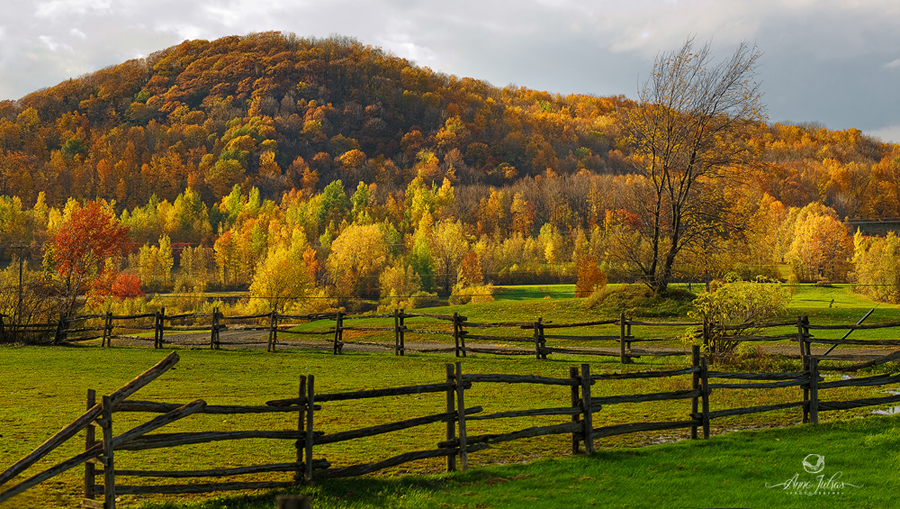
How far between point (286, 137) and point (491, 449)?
170 meters

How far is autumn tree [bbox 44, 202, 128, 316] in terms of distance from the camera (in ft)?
176

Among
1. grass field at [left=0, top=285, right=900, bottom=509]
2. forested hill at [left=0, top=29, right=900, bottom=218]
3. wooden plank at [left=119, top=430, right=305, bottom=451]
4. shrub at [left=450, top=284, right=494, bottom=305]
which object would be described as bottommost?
shrub at [left=450, top=284, right=494, bottom=305]

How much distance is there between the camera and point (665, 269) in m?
34.0

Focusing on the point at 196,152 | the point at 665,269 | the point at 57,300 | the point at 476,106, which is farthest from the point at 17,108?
the point at 665,269

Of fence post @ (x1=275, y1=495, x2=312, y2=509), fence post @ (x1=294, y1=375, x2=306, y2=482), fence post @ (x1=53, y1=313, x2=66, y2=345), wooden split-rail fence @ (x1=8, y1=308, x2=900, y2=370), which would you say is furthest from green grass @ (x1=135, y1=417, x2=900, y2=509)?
fence post @ (x1=53, y1=313, x2=66, y2=345)

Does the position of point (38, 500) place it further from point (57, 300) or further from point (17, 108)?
point (17, 108)

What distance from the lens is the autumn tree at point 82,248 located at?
176 feet

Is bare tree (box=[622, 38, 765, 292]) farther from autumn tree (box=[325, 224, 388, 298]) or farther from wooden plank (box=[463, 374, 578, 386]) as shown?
autumn tree (box=[325, 224, 388, 298])

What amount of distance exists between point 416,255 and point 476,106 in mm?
111395

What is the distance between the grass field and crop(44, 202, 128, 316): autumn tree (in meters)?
39.2

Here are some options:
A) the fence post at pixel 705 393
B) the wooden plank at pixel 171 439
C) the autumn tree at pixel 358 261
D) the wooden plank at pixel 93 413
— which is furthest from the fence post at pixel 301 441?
the autumn tree at pixel 358 261

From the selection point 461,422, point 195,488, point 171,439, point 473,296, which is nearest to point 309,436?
point 195,488

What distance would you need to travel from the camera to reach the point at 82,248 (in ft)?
181

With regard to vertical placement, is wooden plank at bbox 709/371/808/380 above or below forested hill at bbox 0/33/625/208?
below
